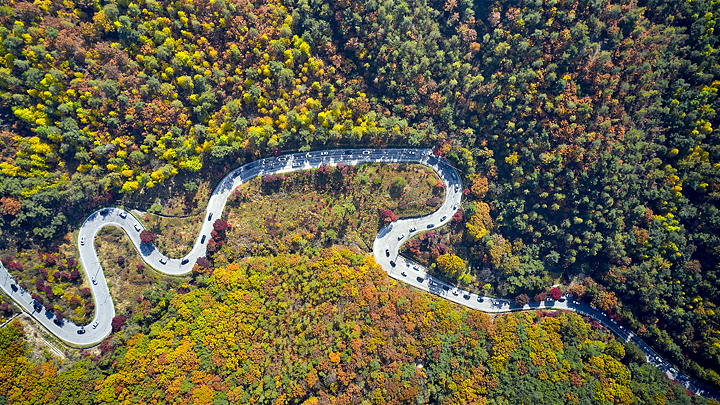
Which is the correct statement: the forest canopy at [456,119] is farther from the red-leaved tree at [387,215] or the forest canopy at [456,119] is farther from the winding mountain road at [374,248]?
the winding mountain road at [374,248]

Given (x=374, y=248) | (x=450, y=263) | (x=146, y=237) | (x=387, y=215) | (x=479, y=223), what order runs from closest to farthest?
(x=146, y=237), (x=450, y=263), (x=387, y=215), (x=479, y=223), (x=374, y=248)

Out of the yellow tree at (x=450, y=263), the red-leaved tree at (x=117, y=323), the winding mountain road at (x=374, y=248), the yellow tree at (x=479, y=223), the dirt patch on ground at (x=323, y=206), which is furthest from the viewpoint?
the yellow tree at (x=479, y=223)

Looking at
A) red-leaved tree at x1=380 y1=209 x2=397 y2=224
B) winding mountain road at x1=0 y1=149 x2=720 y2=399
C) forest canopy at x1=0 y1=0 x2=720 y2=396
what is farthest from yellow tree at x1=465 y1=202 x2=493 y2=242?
red-leaved tree at x1=380 y1=209 x2=397 y2=224

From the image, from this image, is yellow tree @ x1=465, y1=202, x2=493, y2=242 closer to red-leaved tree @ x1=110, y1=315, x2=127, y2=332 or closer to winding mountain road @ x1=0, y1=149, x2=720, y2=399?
winding mountain road @ x1=0, y1=149, x2=720, y2=399

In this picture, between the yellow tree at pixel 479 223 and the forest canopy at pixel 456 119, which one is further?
the yellow tree at pixel 479 223

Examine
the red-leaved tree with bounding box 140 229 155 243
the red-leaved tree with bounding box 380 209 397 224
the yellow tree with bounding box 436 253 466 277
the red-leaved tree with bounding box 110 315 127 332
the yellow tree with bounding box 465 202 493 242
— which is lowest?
the red-leaved tree with bounding box 110 315 127 332

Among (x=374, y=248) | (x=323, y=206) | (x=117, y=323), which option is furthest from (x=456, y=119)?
(x=117, y=323)

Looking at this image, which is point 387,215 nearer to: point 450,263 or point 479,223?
point 450,263

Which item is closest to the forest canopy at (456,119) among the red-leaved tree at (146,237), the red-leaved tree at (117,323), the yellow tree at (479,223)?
the yellow tree at (479,223)

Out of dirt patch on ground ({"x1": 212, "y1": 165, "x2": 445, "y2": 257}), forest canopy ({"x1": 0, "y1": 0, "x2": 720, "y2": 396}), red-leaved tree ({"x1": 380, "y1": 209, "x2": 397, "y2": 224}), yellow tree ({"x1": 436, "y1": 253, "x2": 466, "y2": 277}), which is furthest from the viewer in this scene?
red-leaved tree ({"x1": 380, "y1": 209, "x2": 397, "y2": 224})
